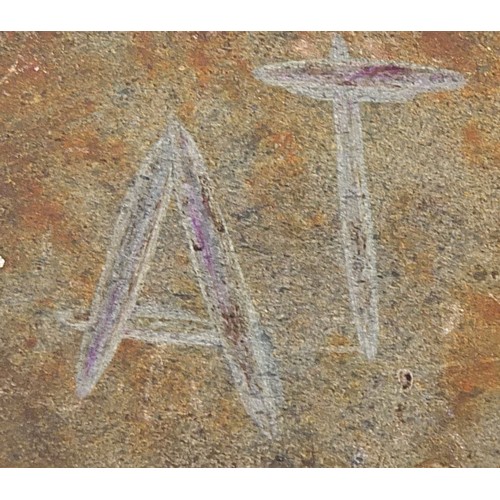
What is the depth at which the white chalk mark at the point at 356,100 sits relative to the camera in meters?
1.54

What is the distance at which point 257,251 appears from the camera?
154 cm

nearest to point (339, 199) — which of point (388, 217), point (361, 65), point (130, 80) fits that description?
point (388, 217)

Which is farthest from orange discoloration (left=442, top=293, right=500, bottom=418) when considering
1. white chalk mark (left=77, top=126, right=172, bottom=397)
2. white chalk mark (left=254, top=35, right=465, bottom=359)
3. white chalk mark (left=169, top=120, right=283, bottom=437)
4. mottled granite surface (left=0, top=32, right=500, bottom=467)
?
white chalk mark (left=77, top=126, right=172, bottom=397)

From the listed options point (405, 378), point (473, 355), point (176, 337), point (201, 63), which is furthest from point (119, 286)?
point (473, 355)

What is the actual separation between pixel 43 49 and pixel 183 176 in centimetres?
52

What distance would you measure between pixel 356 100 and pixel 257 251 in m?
0.50

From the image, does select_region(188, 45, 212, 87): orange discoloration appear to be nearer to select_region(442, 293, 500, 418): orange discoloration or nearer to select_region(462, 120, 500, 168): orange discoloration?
select_region(462, 120, 500, 168): orange discoloration

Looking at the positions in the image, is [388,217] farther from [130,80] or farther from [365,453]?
[130,80]

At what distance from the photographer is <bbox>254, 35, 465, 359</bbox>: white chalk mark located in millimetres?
1542

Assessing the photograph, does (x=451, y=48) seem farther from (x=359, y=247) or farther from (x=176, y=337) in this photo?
(x=176, y=337)

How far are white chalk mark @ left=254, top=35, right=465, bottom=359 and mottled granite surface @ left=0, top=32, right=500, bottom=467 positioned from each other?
0.08 ft

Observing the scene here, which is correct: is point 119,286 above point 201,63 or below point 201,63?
below

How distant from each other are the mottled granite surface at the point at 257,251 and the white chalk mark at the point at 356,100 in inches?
1.0

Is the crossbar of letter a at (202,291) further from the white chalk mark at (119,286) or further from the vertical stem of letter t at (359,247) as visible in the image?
the vertical stem of letter t at (359,247)
